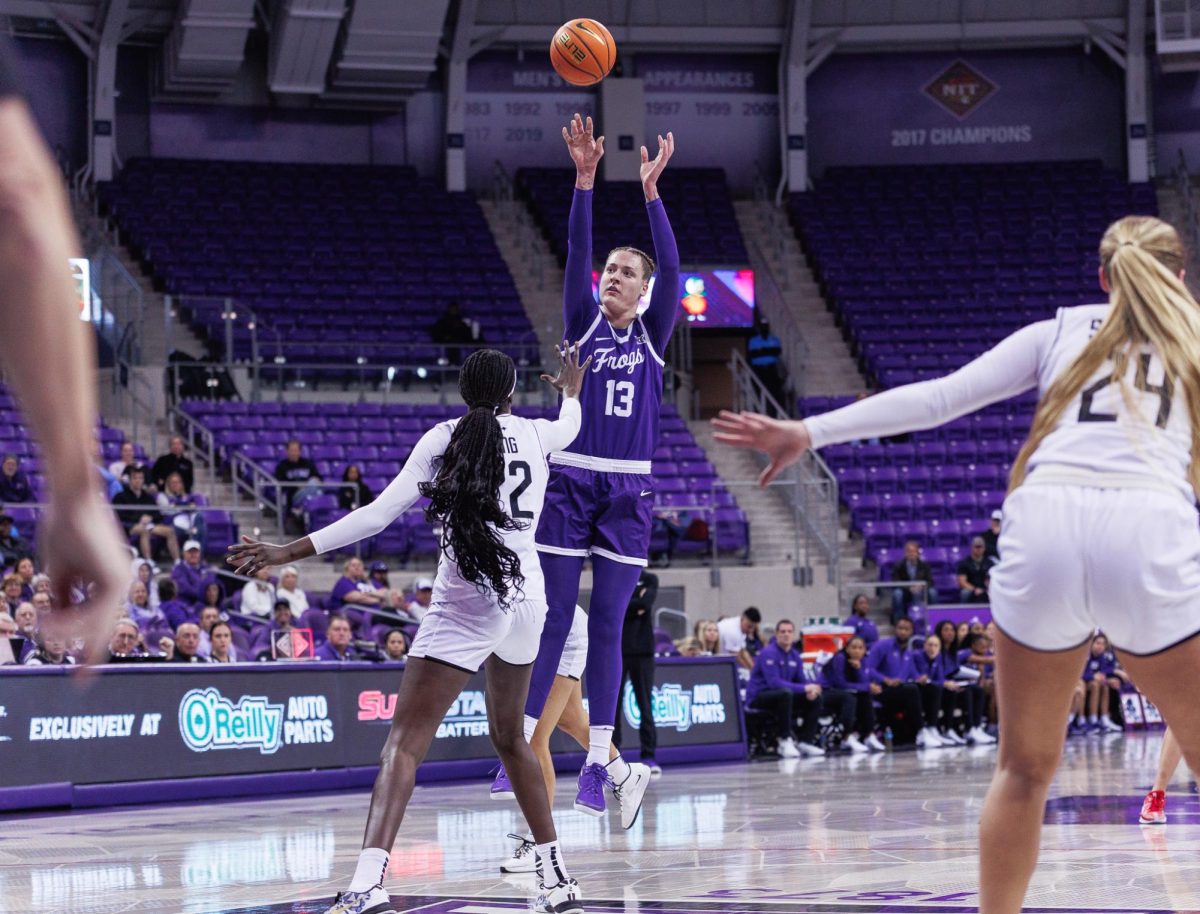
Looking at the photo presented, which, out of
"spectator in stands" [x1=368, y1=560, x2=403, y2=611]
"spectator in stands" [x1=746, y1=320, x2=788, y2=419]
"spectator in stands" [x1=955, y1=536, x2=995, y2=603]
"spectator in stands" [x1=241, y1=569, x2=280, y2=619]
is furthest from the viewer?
"spectator in stands" [x1=746, y1=320, x2=788, y2=419]

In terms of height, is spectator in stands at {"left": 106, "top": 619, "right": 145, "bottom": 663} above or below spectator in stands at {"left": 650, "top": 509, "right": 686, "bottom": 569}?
below

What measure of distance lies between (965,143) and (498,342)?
44.0 feet

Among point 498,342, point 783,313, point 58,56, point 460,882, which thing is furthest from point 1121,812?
point 58,56

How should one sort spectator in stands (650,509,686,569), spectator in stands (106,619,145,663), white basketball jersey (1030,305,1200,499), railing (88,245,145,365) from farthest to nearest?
1. railing (88,245,145,365)
2. spectator in stands (650,509,686,569)
3. spectator in stands (106,619,145,663)
4. white basketball jersey (1030,305,1200,499)

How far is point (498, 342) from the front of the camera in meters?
27.5

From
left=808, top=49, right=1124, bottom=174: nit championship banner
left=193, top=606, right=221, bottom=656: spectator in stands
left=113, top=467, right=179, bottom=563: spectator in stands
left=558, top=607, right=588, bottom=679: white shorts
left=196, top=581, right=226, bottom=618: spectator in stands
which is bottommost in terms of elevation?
left=558, top=607, right=588, bottom=679: white shorts

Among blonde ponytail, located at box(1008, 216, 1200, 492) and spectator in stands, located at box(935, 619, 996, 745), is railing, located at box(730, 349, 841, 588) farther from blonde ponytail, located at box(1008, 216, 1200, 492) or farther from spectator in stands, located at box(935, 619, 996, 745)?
blonde ponytail, located at box(1008, 216, 1200, 492)

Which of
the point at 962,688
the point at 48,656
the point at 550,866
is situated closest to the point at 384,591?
the point at 48,656

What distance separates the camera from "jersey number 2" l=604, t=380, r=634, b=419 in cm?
740

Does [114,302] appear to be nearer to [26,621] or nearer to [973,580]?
[26,621]

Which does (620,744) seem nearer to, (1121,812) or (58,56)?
(1121,812)

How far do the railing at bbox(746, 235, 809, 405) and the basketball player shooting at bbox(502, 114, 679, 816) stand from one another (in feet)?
67.7

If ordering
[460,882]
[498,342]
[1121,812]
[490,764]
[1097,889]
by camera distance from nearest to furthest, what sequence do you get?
[1097,889] < [460,882] < [1121,812] < [490,764] < [498,342]

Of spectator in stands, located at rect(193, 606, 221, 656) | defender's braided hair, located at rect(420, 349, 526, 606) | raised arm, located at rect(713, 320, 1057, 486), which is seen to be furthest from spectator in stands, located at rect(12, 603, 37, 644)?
raised arm, located at rect(713, 320, 1057, 486)
